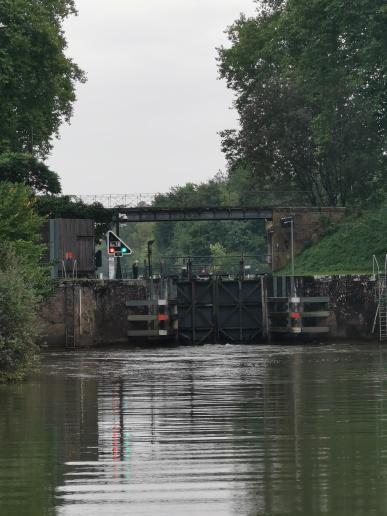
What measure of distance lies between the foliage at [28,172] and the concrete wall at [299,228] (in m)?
12.3

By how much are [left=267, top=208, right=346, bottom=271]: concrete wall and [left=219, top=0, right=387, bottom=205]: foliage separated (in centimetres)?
331

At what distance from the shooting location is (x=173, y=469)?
1698 cm

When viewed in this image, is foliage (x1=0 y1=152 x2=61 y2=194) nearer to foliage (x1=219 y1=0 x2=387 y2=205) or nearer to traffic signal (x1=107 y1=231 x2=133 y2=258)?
traffic signal (x1=107 y1=231 x2=133 y2=258)

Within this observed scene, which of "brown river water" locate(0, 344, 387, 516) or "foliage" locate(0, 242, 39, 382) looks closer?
"brown river water" locate(0, 344, 387, 516)

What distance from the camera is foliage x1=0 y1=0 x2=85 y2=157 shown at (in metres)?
69.2

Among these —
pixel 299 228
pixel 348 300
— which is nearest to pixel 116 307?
pixel 348 300

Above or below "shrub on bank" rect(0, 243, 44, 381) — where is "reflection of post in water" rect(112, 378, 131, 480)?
below

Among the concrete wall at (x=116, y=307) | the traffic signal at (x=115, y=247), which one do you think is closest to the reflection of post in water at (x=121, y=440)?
the concrete wall at (x=116, y=307)

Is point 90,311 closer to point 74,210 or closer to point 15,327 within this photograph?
point 74,210

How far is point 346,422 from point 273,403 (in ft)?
14.5

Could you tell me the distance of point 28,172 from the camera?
7256cm

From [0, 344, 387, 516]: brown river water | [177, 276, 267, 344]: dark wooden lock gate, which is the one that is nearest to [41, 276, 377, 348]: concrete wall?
[177, 276, 267, 344]: dark wooden lock gate

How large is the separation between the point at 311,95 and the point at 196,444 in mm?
58602

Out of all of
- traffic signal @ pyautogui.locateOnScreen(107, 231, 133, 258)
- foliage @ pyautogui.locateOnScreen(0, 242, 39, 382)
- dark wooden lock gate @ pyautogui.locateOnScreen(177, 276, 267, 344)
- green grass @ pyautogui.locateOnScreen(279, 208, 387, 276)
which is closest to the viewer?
foliage @ pyautogui.locateOnScreen(0, 242, 39, 382)
